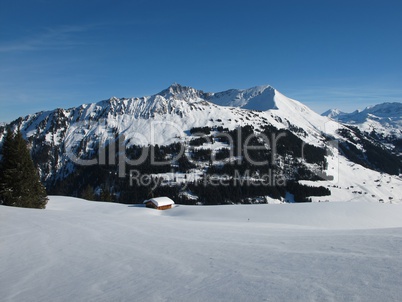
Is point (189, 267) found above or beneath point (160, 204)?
above

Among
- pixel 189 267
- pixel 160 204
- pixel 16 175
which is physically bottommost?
pixel 160 204

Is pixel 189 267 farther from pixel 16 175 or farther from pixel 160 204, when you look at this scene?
pixel 160 204

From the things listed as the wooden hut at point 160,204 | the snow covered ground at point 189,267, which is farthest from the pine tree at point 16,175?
the wooden hut at point 160,204

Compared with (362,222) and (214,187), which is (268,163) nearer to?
(214,187)

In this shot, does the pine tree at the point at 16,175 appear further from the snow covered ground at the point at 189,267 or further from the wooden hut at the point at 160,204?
the wooden hut at the point at 160,204

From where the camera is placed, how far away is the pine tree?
32.7 meters

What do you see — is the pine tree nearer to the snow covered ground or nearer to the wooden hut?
the snow covered ground

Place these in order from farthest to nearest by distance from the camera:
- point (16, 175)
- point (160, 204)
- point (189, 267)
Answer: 1. point (160, 204)
2. point (16, 175)
3. point (189, 267)

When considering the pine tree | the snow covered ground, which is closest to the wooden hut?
the pine tree

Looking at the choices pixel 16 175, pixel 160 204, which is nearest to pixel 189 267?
pixel 16 175

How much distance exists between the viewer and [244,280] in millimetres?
6758

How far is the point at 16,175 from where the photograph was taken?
33000mm

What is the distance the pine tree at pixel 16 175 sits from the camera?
32.7m

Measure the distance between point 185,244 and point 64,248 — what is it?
4935 mm
